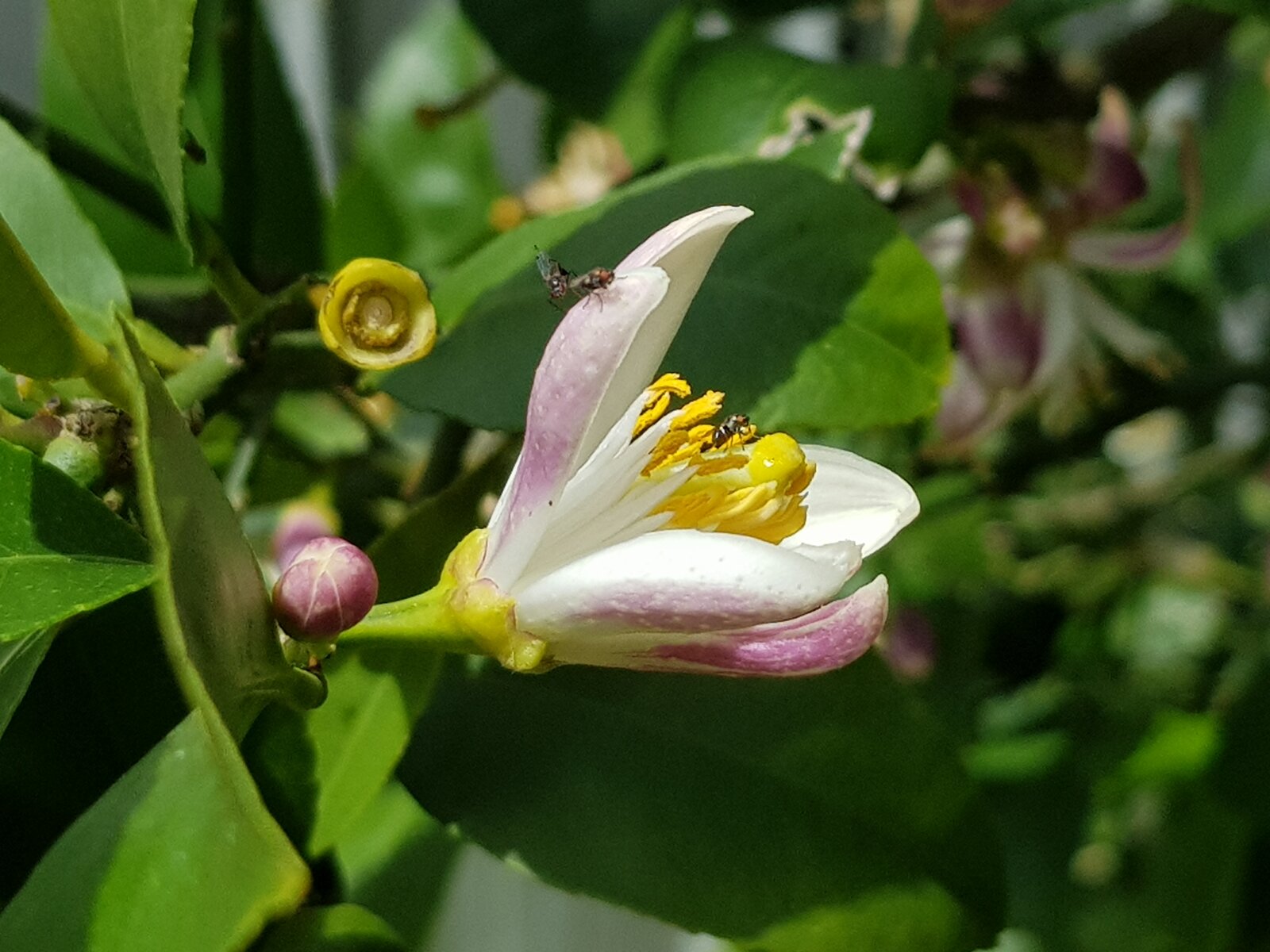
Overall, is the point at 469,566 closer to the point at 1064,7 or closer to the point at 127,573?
the point at 127,573

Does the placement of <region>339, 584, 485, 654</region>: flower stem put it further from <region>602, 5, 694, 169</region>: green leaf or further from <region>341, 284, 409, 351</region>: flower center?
<region>602, 5, 694, 169</region>: green leaf

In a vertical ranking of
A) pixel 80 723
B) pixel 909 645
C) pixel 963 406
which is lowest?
pixel 909 645

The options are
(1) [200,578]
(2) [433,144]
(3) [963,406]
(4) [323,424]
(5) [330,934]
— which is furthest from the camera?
(2) [433,144]

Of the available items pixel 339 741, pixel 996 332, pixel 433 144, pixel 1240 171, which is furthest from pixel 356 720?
pixel 1240 171

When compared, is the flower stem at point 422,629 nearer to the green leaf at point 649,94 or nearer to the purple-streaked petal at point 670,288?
the purple-streaked petal at point 670,288

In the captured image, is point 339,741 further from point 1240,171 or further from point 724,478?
point 1240,171

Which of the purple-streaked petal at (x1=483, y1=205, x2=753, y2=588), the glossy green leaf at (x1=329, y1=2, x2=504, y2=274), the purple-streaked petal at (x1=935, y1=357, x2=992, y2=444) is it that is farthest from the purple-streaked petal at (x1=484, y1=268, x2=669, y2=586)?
the glossy green leaf at (x1=329, y1=2, x2=504, y2=274)
